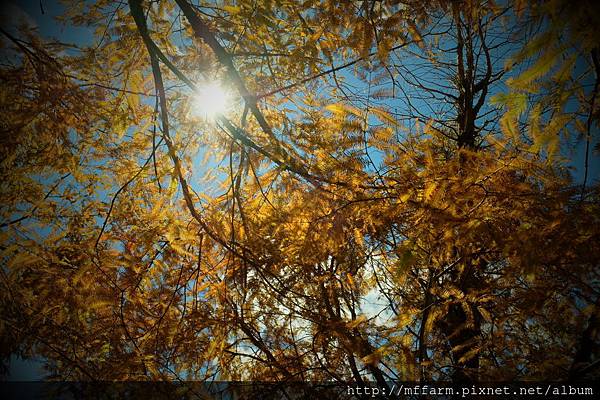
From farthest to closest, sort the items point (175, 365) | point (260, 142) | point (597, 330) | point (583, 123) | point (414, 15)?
point (175, 365)
point (260, 142)
point (414, 15)
point (597, 330)
point (583, 123)

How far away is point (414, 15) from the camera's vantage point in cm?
197

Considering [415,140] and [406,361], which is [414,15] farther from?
[406,361]

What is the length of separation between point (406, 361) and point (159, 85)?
2559mm

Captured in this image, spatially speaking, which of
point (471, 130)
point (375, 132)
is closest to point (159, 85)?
point (375, 132)

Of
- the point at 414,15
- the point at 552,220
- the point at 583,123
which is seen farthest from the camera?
the point at 414,15

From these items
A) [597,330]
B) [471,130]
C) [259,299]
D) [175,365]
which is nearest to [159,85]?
[259,299]

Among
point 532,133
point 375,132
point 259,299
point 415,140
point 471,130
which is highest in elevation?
point 471,130

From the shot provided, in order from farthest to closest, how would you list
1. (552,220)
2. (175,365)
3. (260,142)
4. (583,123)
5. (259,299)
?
1. (259,299)
2. (175,365)
3. (260,142)
4. (583,123)
5. (552,220)

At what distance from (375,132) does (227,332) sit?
1.96 meters

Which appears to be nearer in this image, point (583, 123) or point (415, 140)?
point (583, 123)

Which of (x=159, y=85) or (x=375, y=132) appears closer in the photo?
(x=375, y=132)

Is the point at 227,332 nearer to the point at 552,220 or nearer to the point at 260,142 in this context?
the point at 260,142

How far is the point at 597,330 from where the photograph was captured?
1664 mm

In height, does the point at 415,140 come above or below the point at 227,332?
above
